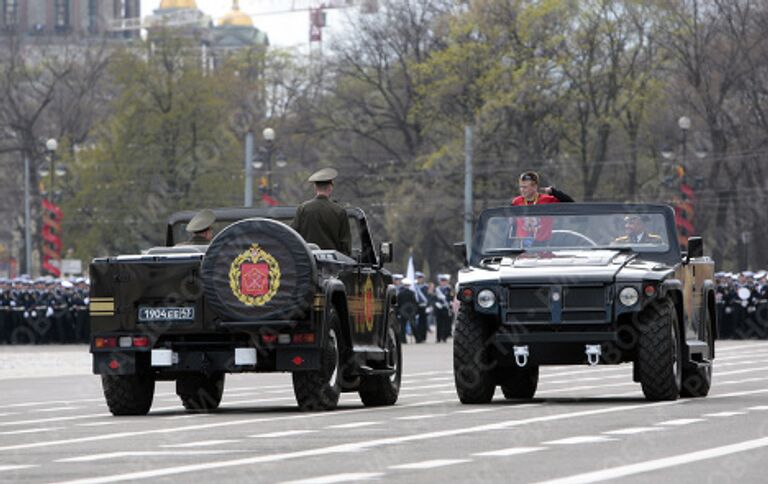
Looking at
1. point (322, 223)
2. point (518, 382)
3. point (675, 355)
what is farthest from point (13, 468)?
point (518, 382)

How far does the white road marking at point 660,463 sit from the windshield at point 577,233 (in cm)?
692

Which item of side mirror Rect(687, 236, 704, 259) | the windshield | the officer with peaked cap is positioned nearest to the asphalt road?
side mirror Rect(687, 236, 704, 259)

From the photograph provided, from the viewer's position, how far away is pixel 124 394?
67.5ft

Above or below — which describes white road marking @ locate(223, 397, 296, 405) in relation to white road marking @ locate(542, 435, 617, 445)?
below

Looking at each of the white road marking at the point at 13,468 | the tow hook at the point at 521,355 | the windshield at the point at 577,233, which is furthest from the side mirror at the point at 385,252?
the white road marking at the point at 13,468

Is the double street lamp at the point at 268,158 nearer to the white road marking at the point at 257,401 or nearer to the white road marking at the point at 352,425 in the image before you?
the white road marking at the point at 257,401

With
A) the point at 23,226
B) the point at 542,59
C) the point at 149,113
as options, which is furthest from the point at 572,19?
the point at 23,226

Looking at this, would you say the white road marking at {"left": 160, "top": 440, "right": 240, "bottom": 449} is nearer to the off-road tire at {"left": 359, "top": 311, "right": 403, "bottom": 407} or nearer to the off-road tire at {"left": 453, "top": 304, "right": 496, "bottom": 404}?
the off-road tire at {"left": 453, "top": 304, "right": 496, "bottom": 404}

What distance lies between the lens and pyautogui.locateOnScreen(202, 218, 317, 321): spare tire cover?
19.7 meters

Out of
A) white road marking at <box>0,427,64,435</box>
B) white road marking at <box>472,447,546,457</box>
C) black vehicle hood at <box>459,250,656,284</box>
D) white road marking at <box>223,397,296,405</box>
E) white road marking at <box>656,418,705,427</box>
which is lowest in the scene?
white road marking at <box>223,397,296,405</box>

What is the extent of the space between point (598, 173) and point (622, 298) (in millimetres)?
65893

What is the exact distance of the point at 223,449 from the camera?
1493 centimetres

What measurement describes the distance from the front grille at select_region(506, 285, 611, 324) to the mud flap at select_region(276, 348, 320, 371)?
77.8 inches

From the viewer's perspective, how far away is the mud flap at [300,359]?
19.9m
